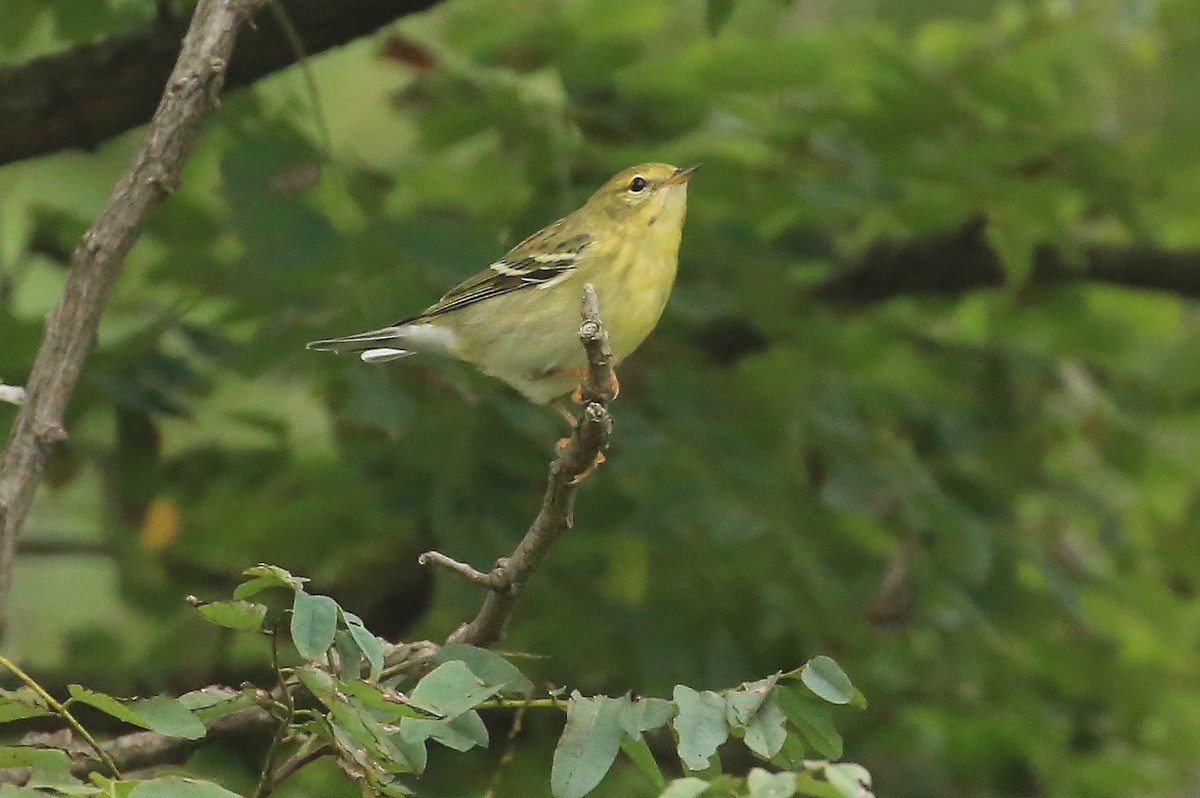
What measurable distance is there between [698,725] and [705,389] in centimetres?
254

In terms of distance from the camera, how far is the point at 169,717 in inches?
78.7

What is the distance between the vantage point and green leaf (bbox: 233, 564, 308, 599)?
1.93 meters

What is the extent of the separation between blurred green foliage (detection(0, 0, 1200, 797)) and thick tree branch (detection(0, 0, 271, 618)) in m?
1.15

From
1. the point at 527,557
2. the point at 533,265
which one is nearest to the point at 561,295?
the point at 533,265

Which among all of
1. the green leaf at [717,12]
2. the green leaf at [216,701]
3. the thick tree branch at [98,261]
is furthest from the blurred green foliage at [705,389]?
the green leaf at [216,701]

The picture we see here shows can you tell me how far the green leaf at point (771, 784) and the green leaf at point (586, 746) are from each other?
305 mm

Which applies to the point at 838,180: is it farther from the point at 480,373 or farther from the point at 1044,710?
the point at 1044,710

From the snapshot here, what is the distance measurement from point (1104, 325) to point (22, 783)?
169 inches

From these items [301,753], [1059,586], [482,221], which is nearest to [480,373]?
[482,221]

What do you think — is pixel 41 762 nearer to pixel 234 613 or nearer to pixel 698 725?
pixel 234 613

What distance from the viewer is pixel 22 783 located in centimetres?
201

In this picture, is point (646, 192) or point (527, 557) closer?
point (527, 557)

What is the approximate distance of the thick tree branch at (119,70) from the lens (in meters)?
3.44

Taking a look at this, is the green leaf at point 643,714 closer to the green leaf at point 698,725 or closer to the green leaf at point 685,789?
the green leaf at point 698,725
